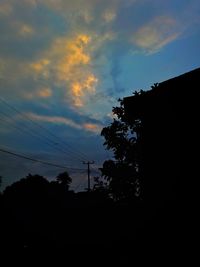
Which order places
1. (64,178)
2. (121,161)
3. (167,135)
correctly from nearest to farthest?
(167,135)
(121,161)
(64,178)

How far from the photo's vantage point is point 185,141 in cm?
900

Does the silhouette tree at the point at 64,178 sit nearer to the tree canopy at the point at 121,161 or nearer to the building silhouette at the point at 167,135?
the tree canopy at the point at 121,161

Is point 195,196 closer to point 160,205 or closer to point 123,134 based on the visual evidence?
point 160,205

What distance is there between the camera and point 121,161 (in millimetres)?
22547

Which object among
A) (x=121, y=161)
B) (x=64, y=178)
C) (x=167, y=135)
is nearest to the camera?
(x=167, y=135)

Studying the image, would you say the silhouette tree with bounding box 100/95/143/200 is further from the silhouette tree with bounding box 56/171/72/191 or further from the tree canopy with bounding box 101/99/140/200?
the silhouette tree with bounding box 56/171/72/191

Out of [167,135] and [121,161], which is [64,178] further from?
→ [167,135]

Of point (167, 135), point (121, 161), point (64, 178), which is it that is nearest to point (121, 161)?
point (121, 161)

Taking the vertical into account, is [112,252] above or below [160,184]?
below

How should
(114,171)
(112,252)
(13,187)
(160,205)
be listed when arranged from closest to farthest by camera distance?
(160,205), (112,252), (114,171), (13,187)

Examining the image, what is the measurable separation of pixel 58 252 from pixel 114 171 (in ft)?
19.4

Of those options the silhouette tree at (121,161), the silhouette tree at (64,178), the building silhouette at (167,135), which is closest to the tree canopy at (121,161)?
the silhouette tree at (121,161)

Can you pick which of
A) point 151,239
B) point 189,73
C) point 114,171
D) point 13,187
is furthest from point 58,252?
point 13,187

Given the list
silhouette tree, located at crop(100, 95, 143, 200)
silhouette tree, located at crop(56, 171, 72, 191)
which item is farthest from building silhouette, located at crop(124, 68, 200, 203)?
silhouette tree, located at crop(56, 171, 72, 191)
